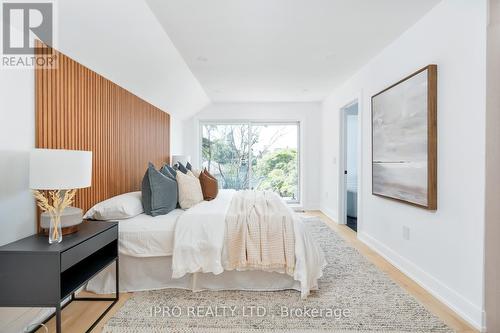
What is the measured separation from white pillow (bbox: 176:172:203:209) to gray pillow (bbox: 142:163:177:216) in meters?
0.17

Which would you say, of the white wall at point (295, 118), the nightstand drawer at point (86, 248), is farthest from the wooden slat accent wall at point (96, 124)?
the white wall at point (295, 118)

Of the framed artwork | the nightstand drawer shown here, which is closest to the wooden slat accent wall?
the nightstand drawer

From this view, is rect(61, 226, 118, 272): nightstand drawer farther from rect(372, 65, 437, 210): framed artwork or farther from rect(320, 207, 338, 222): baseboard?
rect(320, 207, 338, 222): baseboard

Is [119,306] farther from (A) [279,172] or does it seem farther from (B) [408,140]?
(A) [279,172]

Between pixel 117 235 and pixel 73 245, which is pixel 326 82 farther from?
pixel 73 245

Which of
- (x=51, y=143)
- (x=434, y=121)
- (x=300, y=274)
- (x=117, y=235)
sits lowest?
(x=300, y=274)

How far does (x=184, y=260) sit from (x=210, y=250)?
225mm

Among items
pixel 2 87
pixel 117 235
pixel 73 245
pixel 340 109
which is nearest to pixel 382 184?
pixel 340 109

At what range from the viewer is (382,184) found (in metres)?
3.09

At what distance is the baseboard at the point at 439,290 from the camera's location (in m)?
1.86

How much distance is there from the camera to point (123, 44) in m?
2.46

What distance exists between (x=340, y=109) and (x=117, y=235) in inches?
156

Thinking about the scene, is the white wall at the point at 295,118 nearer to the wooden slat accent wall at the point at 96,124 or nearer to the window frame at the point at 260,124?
the window frame at the point at 260,124

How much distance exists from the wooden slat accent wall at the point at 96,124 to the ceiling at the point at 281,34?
874 millimetres
